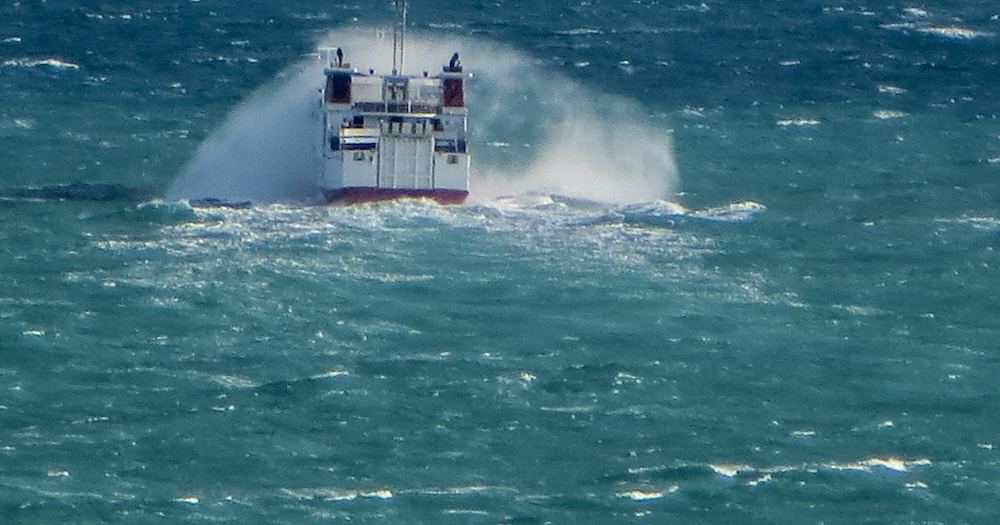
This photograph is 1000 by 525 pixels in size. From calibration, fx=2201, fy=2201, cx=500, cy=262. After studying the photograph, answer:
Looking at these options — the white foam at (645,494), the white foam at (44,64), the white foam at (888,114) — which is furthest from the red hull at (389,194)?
the white foam at (44,64)

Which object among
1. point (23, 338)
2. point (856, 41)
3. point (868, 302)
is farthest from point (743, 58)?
point (23, 338)

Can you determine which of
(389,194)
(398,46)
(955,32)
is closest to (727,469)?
(389,194)

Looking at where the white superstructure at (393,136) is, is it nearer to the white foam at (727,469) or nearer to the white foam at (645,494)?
the white foam at (727,469)

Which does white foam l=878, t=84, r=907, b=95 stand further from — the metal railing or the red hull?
the red hull

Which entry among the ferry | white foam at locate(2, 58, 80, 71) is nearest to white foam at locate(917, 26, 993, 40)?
the ferry

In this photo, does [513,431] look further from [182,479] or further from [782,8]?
[782,8]

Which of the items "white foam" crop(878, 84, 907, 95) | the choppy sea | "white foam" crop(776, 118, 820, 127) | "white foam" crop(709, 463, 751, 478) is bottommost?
"white foam" crop(709, 463, 751, 478)
